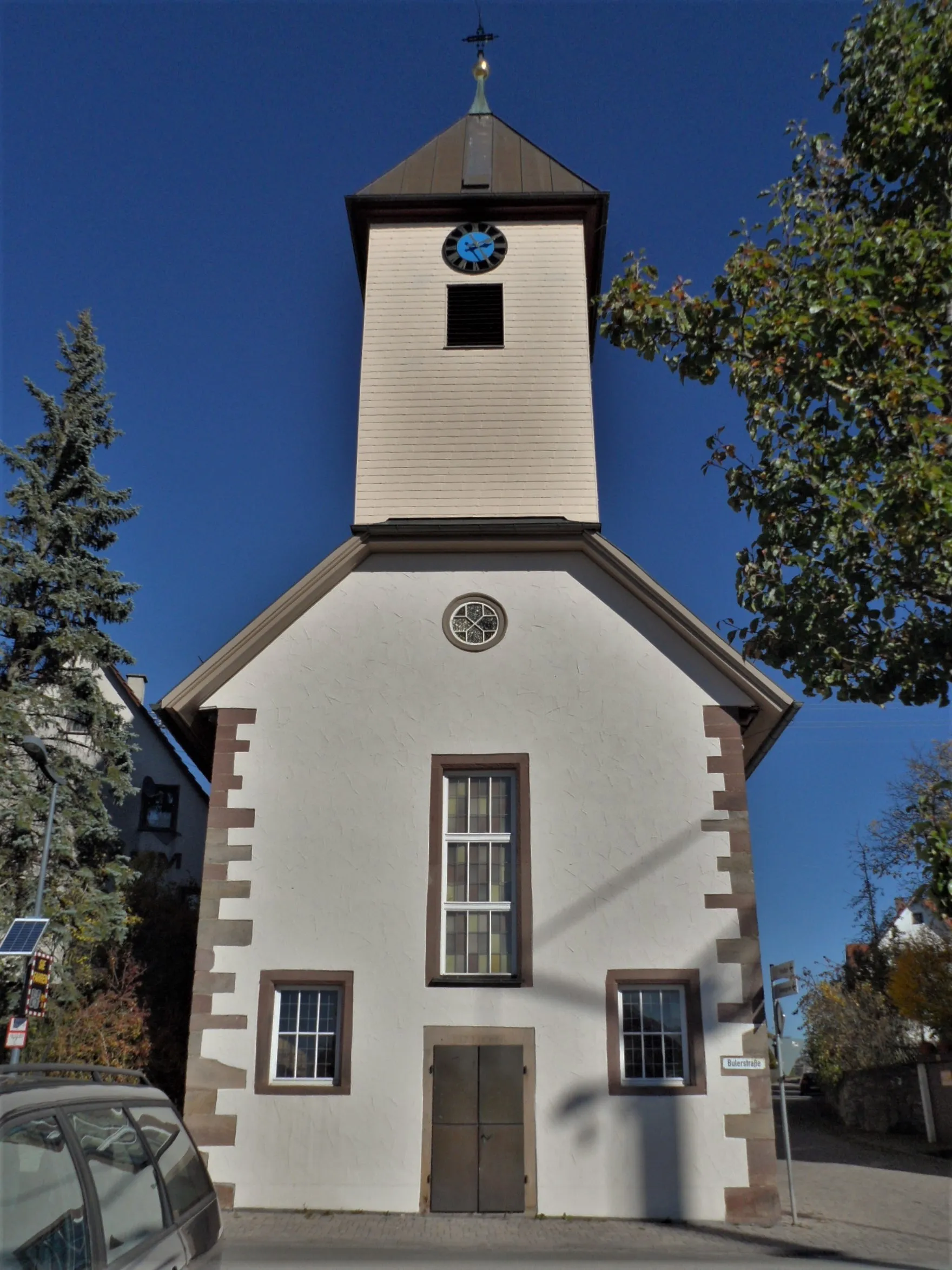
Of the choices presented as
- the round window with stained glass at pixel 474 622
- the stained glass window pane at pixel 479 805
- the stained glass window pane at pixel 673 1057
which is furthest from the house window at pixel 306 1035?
the round window with stained glass at pixel 474 622

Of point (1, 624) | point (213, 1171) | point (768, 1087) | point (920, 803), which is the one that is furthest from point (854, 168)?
point (1, 624)

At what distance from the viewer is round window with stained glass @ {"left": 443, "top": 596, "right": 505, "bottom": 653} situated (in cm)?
1397

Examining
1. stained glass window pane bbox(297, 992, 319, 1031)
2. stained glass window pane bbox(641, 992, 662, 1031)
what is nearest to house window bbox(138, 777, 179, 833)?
stained glass window pane bbox(297, 992, 319, 1031)

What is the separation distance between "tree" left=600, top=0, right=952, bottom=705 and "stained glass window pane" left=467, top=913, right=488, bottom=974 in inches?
180

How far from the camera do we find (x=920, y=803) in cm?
938

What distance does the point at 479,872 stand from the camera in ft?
42.4

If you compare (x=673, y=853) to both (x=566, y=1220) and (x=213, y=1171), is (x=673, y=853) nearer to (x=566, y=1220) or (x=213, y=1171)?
(x=566, y=1220)

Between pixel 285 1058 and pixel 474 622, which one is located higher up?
pixel 474 622

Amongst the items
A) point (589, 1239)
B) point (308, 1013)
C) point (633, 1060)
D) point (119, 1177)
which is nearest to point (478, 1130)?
point (589, 1239)

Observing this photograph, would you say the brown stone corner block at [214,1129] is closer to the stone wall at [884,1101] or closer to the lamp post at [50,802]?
the lamp post at [50,802]

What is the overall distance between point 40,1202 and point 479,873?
965 centimetres

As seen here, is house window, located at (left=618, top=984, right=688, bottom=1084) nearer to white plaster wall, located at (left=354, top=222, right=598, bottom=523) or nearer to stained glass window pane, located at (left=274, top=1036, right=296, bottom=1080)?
stained glass window pane, located at (left=274, top=1036, right=296, bottom=1080)

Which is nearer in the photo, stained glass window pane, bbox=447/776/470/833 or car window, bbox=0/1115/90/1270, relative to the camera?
car window, bbox=0/1115/90/1270

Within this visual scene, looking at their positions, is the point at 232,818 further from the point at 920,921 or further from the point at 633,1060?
the point at 920,921
